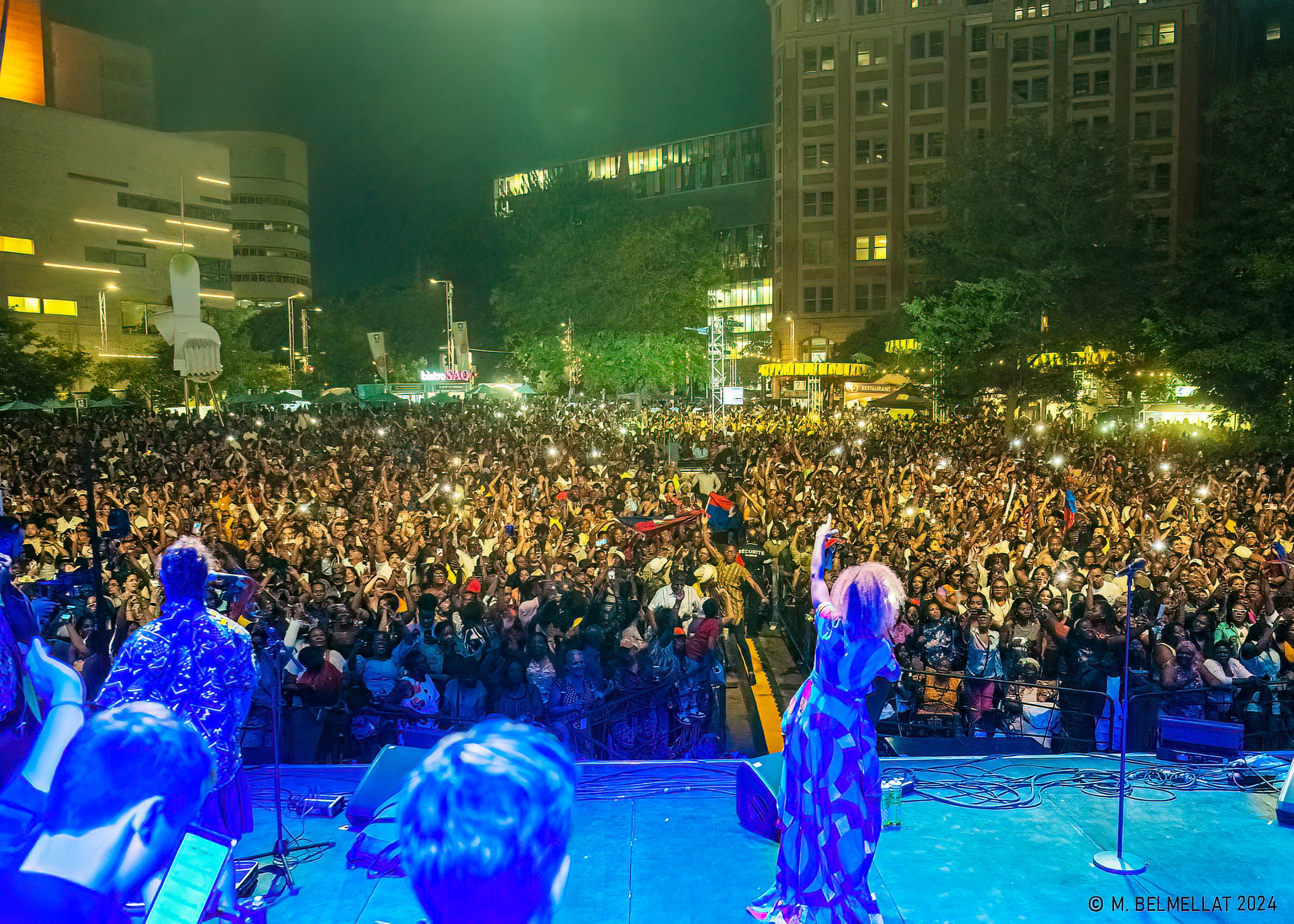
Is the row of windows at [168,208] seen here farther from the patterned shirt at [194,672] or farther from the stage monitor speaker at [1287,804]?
the stage monitor speaker at [1287,804]

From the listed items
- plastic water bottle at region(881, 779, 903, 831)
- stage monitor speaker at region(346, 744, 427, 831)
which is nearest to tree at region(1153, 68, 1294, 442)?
plastic water bottle at region(881, 779, 903, 831)

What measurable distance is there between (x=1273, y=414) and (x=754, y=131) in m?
70.6

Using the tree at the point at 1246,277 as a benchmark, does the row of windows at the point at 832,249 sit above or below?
above

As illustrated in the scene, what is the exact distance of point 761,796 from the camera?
5.06 meters

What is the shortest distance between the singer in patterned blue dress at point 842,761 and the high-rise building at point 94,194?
168 ft

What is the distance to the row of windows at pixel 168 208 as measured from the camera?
65.1 meters

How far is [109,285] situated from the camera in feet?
198

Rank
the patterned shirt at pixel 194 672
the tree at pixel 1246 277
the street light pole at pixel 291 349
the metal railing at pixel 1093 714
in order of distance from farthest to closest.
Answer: the street light pole at pixel 291 349
the tree at pixel 1246 277
the metal railing at pixel 1093 714
the patterned shirt at pixel 194 672

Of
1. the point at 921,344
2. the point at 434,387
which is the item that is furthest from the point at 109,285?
the point at 921,344

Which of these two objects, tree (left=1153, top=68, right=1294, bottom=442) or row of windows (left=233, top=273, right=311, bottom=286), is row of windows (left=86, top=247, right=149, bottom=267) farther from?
tree (left=1153, top=68, right=1294, bottom=442)

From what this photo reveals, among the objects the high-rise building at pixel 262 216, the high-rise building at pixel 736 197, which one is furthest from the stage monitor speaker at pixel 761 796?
the high-rise building at pixel 262 216

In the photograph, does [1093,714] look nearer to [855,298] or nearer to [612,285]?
[612,285]

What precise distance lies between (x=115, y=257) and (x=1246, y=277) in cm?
6599

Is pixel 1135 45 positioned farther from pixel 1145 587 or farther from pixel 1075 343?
pixel 1145 587
